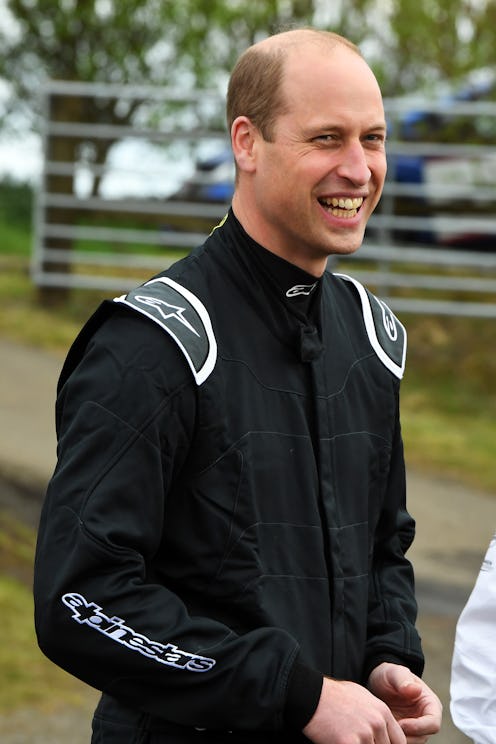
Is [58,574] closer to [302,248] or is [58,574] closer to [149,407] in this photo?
[149,407]

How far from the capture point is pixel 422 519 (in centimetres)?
770

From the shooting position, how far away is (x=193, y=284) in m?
2.46

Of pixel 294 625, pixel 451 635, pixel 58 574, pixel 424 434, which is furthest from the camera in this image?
pixel 424 434

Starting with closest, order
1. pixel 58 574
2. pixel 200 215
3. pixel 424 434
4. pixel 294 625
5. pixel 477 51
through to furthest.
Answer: pixel 58 574 < pixel 294 625 < pixel 424 434 < pixel 477 51 < pixel 200 215

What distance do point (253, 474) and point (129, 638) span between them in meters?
0.34

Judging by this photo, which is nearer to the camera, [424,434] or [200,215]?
[424,434]

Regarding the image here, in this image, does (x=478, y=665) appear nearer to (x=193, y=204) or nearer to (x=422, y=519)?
(x=422, y=519)

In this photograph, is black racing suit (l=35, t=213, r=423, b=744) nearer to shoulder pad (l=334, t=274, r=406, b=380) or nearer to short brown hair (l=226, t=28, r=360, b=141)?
shoulder pad (l=334, t=274, r=406, b=380)

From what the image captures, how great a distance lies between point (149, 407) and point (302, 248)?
0.45m

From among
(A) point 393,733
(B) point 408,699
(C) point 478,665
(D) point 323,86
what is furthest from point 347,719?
(D) point 323,86

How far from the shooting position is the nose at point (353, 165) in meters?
2.45

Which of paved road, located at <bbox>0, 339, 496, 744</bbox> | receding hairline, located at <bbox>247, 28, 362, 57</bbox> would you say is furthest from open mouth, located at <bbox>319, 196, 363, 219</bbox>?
paved road, located at <bbox>0, 339, 496, 744</bbox>

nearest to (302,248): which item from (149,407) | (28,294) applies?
(149,407)

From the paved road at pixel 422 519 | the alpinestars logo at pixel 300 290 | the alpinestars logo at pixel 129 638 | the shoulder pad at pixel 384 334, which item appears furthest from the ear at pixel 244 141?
the paved road at pixel 422 519
